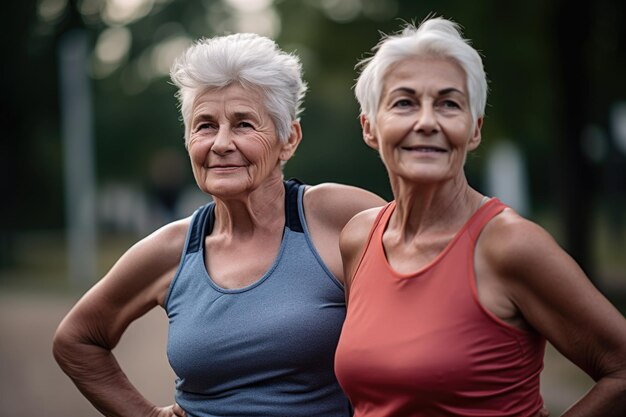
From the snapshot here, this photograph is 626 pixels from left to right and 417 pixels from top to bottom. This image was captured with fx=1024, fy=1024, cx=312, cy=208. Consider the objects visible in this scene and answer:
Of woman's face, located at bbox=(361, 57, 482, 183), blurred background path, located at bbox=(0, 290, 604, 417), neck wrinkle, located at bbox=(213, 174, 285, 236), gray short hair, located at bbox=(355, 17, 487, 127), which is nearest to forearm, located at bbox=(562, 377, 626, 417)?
woman's face, located at bbox=(361, 57, 482, 183)

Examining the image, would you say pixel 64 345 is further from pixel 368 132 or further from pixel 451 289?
pixel 451 289

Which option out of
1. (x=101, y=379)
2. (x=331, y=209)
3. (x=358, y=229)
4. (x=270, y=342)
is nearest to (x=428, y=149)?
(x=358, y=229)

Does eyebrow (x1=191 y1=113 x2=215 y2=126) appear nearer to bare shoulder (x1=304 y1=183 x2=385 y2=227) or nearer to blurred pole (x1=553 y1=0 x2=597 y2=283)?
bare shoulder (x1=304 y1=183 x2=385 y2=227)

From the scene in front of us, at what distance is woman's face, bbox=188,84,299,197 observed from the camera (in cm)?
360

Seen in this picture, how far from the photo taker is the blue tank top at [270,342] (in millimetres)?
3488

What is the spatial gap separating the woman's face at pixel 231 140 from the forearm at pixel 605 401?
1365mm

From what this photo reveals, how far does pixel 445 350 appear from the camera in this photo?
2887 millimetres

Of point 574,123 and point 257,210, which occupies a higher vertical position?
point 574,123

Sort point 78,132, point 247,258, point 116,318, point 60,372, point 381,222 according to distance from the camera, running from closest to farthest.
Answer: point 381,222 → point 247,258 → point 116,318 → point 60,372 → point 78,132

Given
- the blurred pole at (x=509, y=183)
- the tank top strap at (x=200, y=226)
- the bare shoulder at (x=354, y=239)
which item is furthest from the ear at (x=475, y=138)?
the blurred pole at (x=509, y=183)

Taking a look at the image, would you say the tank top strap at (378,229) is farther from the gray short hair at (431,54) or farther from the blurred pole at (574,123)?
the blurred pole at (574,123)

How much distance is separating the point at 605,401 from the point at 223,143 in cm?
153

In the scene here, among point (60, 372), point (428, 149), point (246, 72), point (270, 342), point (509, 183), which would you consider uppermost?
point (246, 72)

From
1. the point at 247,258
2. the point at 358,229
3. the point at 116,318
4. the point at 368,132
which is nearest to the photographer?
the point at 368,132
